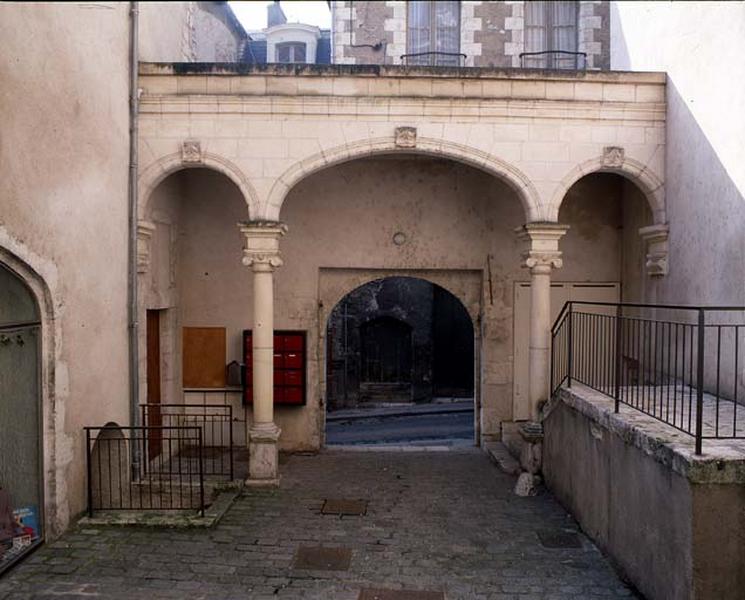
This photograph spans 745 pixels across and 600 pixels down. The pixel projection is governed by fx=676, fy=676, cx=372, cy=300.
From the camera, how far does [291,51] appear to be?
17.1 metres

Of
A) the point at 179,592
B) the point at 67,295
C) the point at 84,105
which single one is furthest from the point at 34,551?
the point at 84,105

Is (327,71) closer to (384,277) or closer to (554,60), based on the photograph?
(384,277)

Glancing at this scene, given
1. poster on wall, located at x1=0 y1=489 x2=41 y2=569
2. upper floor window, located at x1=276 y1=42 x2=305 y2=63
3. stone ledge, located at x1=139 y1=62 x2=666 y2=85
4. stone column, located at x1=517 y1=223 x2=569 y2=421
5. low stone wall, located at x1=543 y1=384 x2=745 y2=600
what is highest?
upper floor window, located at x1=276 y1=42 x2=305 y2=63

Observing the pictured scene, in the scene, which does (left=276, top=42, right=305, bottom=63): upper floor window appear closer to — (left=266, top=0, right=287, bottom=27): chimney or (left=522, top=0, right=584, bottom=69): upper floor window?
(left=266, top=0, right=287, bottom=27): chimney

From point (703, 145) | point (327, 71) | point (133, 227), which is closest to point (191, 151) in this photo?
point (133, 227)

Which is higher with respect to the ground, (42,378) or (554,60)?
(554,60)

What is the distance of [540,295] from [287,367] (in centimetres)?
400

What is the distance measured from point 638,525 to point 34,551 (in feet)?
17.1

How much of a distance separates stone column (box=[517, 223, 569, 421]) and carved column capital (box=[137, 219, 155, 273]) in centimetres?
474

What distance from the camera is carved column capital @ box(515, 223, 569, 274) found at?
852cm

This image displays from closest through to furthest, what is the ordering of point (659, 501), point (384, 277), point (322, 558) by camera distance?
1. point (659, 501)
2. point (322, 558)
3. point (384, 277)

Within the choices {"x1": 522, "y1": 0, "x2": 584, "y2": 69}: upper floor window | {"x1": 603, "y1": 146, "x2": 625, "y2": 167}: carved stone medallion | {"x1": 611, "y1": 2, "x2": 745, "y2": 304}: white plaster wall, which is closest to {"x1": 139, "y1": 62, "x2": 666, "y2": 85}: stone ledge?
{"x1": 603, "y1": 146, "x2": 625, "y2": 167}: carved stone medallion

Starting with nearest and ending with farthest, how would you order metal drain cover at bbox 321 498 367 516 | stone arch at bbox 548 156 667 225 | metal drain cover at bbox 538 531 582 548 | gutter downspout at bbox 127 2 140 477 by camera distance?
metal drain cover at bbox 538 531 582 548 → metal drain cover at bbox 321 498 367 516 → gutter downspout at bbox 127 2 140 477 → stone arch at bbox 548 156 667 225

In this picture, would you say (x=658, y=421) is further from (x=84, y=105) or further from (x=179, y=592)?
(x=84, y=105)
